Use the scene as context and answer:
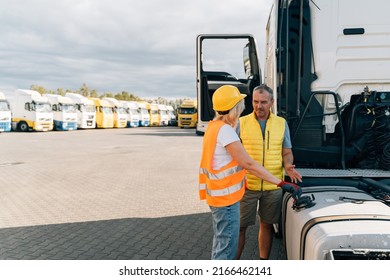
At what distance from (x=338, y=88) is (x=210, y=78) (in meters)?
1.39

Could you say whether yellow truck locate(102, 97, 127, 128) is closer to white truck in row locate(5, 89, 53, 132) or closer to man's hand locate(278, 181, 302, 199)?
white truck in row locate(5, 89, 53, 132)

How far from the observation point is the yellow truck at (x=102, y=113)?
34134 mm

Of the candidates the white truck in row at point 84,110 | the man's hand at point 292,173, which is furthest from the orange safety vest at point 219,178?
the white truck in row at point 84,110

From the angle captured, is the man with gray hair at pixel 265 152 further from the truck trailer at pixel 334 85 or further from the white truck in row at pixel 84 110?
the white truck in row at pixel 84 110

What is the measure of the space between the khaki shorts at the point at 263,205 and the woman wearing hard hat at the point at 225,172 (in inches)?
22.7

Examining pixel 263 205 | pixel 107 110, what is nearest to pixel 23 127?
pixel 107 110

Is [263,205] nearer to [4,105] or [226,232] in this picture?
[226,232]

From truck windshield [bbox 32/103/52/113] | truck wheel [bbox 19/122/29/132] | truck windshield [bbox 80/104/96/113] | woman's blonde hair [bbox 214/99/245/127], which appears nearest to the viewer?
woman's blonde hair [bbox 214/99/245/127]

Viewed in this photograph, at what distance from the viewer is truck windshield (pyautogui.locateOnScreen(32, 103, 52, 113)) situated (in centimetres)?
2642

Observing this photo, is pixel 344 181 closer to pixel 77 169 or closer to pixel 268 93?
pixel 268 93

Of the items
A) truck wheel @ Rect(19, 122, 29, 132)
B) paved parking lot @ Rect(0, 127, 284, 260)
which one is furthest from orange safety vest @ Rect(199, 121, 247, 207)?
truck wheel @ Rect(19, 122, 29, 132)

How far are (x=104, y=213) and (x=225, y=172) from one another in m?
3.62

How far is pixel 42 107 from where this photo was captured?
26938mm

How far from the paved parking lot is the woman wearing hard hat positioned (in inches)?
54.7
